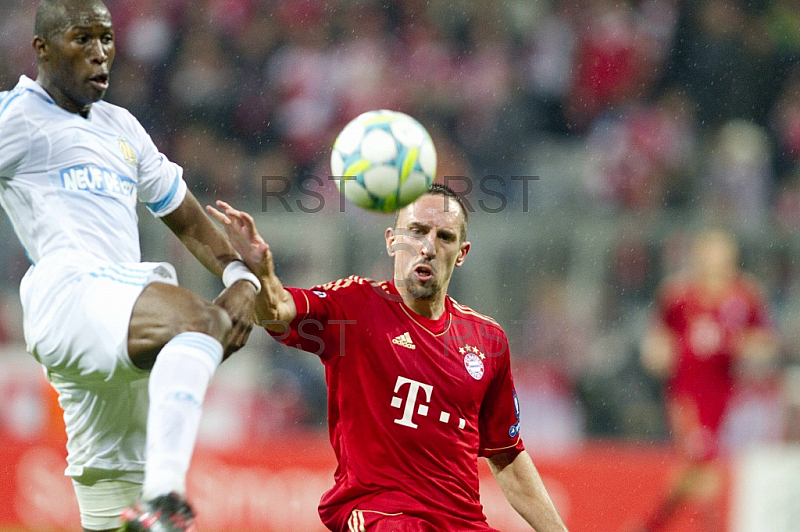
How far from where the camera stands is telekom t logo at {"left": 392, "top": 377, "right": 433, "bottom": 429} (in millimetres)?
4328

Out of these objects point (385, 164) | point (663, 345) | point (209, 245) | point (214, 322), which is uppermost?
point (385, 164)

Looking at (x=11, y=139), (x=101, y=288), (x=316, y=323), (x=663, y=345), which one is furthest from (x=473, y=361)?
(x=663, y=345)

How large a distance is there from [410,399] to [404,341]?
0.81 feet

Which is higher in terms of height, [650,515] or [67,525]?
[650,515]

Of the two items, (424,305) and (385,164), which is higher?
(385,164)

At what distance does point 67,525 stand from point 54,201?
552 cm

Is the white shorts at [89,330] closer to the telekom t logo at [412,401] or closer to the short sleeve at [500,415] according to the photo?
the telekom t logo at [412,401]

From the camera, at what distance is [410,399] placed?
14.3 ft

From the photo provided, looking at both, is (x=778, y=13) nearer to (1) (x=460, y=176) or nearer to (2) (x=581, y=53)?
(2) (x=581, y=53)

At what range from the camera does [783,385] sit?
347 inches

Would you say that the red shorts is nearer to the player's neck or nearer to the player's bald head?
the player's neck

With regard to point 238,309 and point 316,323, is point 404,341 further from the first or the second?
point 238,309

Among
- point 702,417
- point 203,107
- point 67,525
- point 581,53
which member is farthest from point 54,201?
point 581,53

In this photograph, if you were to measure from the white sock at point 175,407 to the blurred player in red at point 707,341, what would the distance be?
5.86m
